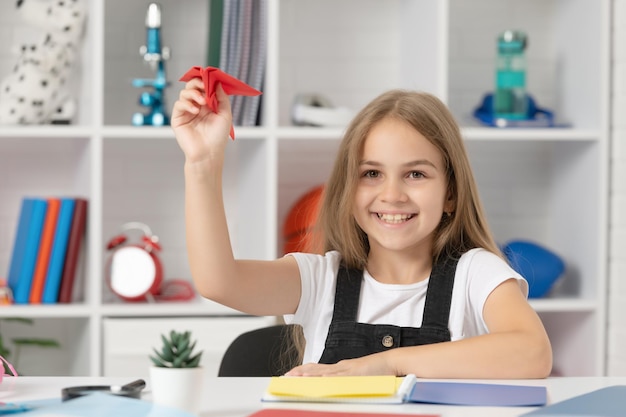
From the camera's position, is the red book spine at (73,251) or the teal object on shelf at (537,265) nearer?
the red book spine at (73,251)

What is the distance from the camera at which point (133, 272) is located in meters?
2.75

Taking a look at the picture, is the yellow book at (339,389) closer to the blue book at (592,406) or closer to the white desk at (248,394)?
the white desk at (248,394)

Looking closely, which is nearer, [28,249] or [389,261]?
[389,261]

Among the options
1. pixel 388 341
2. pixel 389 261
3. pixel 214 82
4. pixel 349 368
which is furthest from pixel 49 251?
pixel 349 368

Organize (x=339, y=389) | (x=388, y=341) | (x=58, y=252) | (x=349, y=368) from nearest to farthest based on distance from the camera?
1. (x=339, y=389)
2. (x=349, y=368)
3. (x=388, y=341)
4. (x=58, y=252)

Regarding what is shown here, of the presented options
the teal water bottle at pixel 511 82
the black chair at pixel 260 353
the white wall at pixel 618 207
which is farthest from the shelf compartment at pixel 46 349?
the white wall at pixel 618 207

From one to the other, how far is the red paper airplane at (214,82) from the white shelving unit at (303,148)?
50.0 inches

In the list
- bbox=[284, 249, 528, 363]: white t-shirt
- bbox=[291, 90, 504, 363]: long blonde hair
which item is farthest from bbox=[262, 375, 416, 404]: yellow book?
bbox=[291, 90, 504, 363]: long blonde hair

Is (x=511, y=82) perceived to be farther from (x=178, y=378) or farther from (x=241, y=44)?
(x=178, y=378)

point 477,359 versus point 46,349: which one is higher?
point 477,359

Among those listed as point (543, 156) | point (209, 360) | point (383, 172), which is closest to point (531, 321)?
point (383, 172)

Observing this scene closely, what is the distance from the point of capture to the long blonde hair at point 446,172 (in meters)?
1.78

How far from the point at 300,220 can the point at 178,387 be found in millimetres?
1855

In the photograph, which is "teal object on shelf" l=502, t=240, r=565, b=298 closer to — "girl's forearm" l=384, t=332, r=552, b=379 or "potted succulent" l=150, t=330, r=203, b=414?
"girl's forearm" l=384, t=332, r=552, b=379
